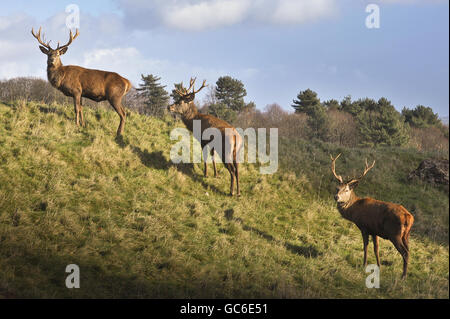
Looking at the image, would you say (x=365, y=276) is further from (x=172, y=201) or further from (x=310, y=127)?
(x=310, y=127)

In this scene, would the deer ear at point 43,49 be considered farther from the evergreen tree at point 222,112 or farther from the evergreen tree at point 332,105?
the evergreen tree at point 332,105

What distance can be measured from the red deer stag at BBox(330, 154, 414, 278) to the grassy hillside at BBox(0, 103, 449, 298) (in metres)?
0.77

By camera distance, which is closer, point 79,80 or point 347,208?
point 347,208

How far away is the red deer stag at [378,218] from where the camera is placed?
8258mm

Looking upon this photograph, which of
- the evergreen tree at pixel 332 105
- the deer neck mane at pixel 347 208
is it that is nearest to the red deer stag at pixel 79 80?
the deer neck mane at pixel 347 208

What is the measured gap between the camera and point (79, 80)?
→ 1319cm

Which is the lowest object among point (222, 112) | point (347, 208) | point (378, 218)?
point (378, 218)

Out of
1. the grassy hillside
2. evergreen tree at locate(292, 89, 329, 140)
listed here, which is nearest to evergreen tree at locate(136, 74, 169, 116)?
evergreen tree at locate(292, 89, 329, 140)

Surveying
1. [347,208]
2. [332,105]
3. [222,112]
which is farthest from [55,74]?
[332,105]

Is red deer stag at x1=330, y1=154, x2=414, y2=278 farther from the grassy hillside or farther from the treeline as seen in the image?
the treeline

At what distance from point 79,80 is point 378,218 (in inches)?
432

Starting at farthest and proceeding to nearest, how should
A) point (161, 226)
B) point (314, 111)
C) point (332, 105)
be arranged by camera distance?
point (332, 105) → point (314, 111) → point (161, 226)

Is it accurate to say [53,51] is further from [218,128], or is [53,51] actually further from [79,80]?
[218,128]

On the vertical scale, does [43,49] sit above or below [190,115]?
above
